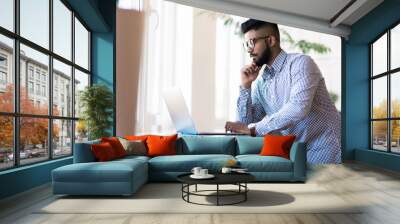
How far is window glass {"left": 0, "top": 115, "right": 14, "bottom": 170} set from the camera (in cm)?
445

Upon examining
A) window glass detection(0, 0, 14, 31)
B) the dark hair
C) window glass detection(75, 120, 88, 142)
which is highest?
the dark hair

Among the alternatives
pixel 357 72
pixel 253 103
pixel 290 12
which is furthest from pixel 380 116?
pixel 253 103

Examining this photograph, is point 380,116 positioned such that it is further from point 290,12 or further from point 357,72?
point 290,12

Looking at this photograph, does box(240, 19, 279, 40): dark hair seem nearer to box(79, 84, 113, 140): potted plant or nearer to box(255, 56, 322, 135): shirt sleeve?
box(255, 56, 322, 135): shirt sleeve

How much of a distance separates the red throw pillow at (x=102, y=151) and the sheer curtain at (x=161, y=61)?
335cm

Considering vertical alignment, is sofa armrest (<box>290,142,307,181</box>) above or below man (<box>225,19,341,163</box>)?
below

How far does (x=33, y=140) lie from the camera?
5332 millimetres

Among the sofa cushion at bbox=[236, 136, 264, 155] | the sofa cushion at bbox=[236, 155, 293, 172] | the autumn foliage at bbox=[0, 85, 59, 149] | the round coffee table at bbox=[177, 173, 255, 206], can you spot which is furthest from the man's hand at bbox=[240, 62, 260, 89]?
the autumn foliage at bbox=[0, 85, 59, 149]

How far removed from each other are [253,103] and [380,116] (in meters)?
3.47

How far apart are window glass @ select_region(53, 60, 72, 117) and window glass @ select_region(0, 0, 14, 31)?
1.42 m

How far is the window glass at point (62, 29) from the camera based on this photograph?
243 inches

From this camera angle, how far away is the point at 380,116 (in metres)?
8.43

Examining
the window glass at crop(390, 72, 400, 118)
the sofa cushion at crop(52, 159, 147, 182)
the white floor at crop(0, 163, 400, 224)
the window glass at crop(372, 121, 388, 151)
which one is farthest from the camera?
the window glass at crop(372, 121, 388, 151)

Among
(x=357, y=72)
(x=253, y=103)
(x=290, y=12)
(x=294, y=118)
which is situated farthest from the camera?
(x=357, y=72)
